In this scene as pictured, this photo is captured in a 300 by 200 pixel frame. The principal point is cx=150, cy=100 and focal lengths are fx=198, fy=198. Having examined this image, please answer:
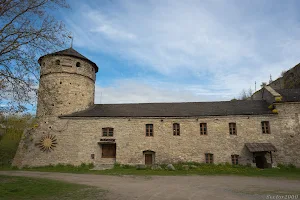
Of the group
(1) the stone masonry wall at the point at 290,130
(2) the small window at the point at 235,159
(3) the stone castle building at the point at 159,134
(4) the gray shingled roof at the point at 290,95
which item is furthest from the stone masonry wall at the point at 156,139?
(4) the gray shingled roof at the point at 290,95

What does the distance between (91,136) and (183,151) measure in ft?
30.5

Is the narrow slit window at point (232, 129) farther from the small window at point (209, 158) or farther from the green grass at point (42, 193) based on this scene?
the green grass at point (42, 193)

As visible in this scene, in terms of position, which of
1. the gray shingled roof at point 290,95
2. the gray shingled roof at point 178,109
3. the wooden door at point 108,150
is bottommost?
the wooden door at point 108,150

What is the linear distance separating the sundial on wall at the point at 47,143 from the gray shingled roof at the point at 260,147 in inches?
733

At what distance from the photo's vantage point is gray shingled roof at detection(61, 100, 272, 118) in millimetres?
20250

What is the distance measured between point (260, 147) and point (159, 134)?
30.5ft

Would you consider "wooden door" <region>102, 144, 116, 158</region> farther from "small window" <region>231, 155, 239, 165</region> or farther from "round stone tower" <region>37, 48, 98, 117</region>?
"small window" <region>231, 155, 239, 165</region>

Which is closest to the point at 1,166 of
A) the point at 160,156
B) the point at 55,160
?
the point at 55,160

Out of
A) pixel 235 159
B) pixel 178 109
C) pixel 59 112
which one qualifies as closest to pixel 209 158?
pixel 235 159

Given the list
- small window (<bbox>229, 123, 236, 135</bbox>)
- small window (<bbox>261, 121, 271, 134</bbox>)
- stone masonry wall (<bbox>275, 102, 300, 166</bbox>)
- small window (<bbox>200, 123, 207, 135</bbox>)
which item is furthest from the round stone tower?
stone masonry wall (<bbox>275, 102, 300, 166</bbox>)

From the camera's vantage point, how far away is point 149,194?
8.42 m

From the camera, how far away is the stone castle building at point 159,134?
61.5 ft

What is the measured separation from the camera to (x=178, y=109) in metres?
21.9

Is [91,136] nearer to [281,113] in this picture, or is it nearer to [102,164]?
[102,164]
